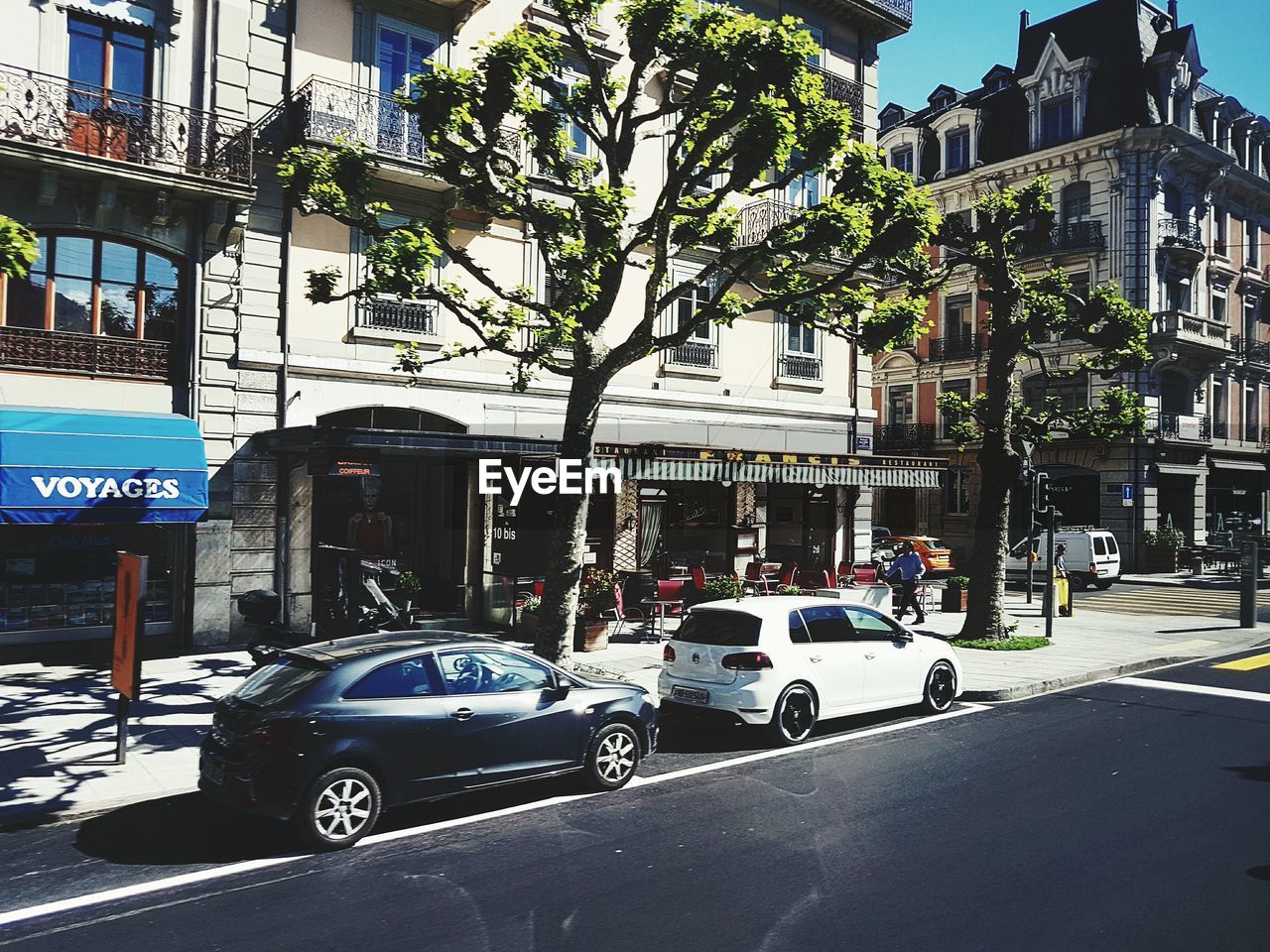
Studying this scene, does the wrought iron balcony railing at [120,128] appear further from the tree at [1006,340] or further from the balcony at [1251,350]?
the balcony at [1251,350]

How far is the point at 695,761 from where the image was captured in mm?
9656

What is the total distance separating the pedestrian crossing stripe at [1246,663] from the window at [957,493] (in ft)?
82.6

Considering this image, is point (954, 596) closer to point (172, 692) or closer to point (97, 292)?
point (172, 692)

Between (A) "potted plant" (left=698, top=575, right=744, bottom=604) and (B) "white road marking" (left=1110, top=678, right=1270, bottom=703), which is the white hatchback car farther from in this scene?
(A) "potted plant" (left=698, top=575, right=744, bottom=604)

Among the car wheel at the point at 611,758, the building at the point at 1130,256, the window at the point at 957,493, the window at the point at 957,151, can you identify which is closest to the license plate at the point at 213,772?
the car wheel at the point at 611,758

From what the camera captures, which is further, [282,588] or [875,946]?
[282,588]

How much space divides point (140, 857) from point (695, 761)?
4.97 metres

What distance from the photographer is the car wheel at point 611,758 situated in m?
8.52

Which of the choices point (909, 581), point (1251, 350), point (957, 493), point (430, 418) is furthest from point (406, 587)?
point (1251, 350)

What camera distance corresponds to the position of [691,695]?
1049cm

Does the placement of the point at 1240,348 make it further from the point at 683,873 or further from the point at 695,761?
the point at 683,873

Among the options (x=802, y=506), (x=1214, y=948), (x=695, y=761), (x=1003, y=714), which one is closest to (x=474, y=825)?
(x=695, y=761)

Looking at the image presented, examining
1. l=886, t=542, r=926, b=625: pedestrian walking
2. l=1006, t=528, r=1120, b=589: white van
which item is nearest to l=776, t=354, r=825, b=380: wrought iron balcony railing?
l=886, t=542, r=926, b=625: pedestrian walking

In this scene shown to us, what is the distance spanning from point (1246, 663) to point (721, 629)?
10.8m
